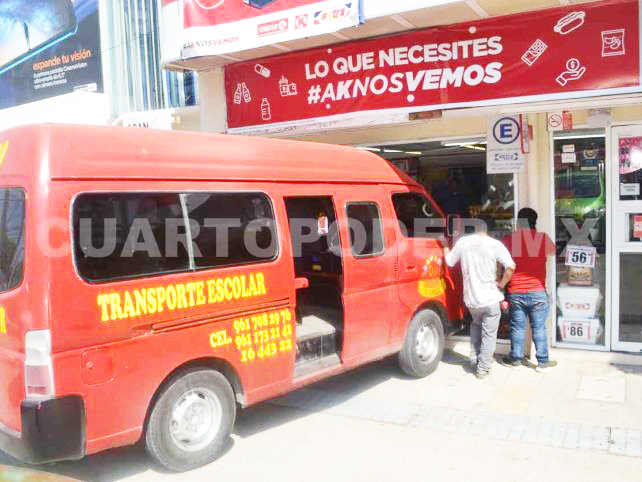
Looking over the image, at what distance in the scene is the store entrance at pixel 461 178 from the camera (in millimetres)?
7344

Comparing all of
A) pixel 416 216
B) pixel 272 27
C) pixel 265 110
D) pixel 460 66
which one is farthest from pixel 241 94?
pixel 416 216

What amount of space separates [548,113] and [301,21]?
2.86m

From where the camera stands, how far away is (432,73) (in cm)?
643

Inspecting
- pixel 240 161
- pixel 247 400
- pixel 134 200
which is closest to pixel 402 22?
pixel 240 161

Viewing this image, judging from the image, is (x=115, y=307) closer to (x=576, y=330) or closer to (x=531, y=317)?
(x=531, y=317)

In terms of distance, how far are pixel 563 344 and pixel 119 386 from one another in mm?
4931

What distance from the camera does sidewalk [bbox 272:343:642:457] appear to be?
4723mm

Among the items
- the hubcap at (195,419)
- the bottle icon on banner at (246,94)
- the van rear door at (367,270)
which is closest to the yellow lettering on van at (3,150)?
the hubcap at (195,419)

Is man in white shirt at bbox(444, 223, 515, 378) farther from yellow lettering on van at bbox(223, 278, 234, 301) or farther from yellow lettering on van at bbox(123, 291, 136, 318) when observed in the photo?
yellow lettering on van at bbox(123, 291, 136, 318)

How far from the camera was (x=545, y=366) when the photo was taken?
621 cm

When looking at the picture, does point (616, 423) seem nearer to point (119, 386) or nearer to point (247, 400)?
point (247, 400)

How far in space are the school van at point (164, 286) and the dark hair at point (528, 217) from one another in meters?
1.58

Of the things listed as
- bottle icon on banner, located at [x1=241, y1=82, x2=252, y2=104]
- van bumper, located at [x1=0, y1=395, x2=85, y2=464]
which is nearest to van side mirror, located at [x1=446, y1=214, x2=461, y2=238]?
bottle icon on banner, located at [x1=241, y1=82, x2=252, y2=104]

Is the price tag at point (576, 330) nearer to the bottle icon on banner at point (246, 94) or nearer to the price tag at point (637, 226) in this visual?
the price tag at point (637, 226)
